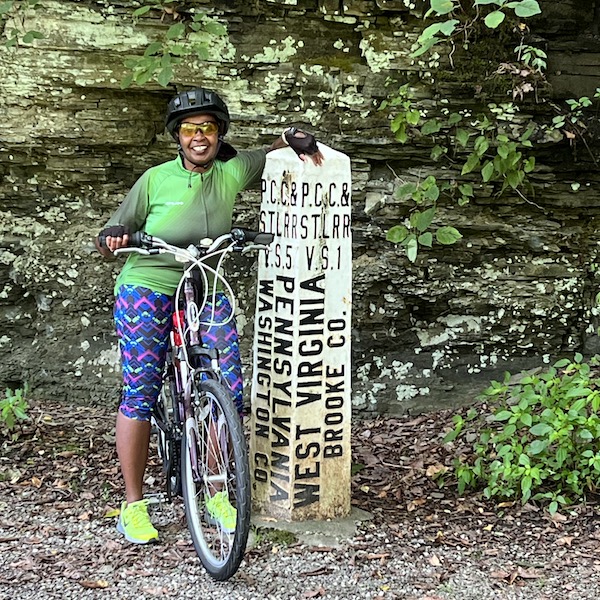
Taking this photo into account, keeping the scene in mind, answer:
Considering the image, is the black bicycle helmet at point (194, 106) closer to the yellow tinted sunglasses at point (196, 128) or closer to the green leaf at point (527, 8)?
the yellow tinted sunglasses at point (196, 128)

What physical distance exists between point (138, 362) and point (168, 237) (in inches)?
22.0

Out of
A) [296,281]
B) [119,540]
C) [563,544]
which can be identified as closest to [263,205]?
[296,281]

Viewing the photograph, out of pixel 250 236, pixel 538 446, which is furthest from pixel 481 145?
pixel 250 236

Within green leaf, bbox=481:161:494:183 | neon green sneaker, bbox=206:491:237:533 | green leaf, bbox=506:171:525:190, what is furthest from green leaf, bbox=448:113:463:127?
neon green sneaker, bbox=206:491:237:533

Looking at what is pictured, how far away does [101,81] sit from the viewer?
5.00 meters

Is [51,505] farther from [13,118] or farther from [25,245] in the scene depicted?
[13,118]

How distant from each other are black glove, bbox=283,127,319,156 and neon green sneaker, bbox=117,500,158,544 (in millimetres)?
1738

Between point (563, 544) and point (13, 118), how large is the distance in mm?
3961

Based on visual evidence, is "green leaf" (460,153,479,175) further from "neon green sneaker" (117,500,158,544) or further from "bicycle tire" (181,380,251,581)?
"neon green sneaker" (117,500,158,544)

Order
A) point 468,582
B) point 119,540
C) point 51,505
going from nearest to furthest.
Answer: point 468,582 → point 119,540 → point 51,505

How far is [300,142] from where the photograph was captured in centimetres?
365

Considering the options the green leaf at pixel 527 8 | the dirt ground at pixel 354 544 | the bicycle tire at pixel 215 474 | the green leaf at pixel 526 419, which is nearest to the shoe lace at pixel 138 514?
the dirt ground at pixel 354 544

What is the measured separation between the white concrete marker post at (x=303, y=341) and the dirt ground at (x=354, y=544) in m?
0.27

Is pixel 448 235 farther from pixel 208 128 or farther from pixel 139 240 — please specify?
pixel 139 240
